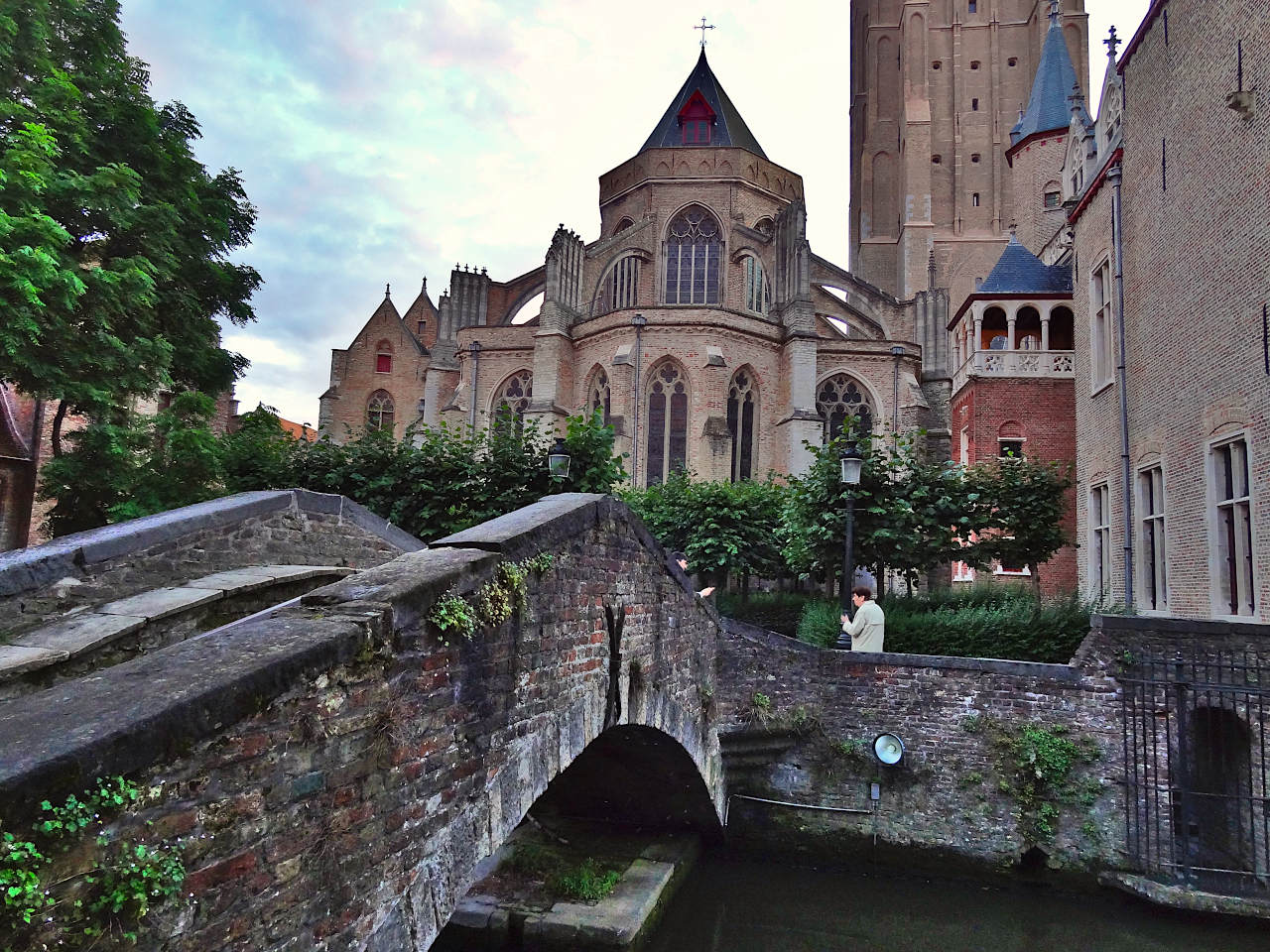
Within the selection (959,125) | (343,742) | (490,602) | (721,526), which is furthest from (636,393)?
(959,125)

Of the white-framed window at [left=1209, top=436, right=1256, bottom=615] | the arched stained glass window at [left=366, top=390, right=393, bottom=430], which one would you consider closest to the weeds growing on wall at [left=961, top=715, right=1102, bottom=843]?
the white-framed window at [left=1209, top=436, right=1256, bottom=615]

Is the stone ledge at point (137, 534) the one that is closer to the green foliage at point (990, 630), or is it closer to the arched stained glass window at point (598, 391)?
the green foliage at point (990, 630)

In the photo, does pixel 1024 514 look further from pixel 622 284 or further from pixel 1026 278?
pixel 622 284

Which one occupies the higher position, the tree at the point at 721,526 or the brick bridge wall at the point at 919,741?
the tree at the point at 721,526

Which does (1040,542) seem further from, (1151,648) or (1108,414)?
(1151,648)

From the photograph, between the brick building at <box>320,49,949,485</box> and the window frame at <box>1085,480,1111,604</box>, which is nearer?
the window frame at <box>1085,480,1111,604</box>

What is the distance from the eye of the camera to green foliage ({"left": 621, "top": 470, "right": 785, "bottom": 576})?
16641 mm

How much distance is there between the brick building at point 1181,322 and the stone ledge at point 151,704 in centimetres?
1153

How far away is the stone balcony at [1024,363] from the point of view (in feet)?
62.3

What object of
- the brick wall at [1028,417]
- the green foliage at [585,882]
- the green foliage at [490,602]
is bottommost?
the green foliage at [585,882]

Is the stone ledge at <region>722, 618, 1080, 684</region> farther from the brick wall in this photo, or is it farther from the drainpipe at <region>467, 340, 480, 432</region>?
the drainpipe at <region>467, 340, 480, 432</region>

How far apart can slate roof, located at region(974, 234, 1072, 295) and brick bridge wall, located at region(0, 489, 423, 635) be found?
17.0 m

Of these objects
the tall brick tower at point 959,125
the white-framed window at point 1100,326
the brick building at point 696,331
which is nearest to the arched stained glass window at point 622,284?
the brick building at point 696,331

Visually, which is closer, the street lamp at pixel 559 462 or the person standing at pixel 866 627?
the street lamp at pixel 559 462
